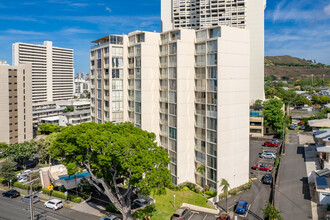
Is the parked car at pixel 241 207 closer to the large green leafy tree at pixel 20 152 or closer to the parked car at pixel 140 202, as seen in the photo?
the parked car at pixel 140 202

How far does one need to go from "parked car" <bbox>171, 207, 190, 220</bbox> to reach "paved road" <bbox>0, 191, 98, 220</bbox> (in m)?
12.6

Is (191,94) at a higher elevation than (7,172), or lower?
higher

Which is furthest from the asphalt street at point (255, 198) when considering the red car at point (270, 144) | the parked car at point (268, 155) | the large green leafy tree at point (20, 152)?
the large green leafy tree at point (20, 152)

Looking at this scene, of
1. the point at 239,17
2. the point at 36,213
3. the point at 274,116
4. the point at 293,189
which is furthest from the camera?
the point at 239,17

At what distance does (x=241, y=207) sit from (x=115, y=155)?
71.7ft

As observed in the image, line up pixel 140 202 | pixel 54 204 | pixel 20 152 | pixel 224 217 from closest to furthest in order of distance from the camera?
1. pixel 224 217
2. pixel 54 204
3. pixel 140 202
4. pixel 20 152

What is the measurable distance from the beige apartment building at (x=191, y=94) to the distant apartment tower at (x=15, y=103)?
50.6 meters

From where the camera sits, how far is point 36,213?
43906 mm

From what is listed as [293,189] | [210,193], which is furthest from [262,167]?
[210,193]

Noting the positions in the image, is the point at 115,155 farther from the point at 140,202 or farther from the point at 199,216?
the point at 199,216

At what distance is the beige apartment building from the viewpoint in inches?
1848

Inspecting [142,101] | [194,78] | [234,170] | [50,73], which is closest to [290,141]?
[234,170]

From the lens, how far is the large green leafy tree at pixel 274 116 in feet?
279

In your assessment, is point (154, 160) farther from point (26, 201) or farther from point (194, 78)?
point (26, 201)
